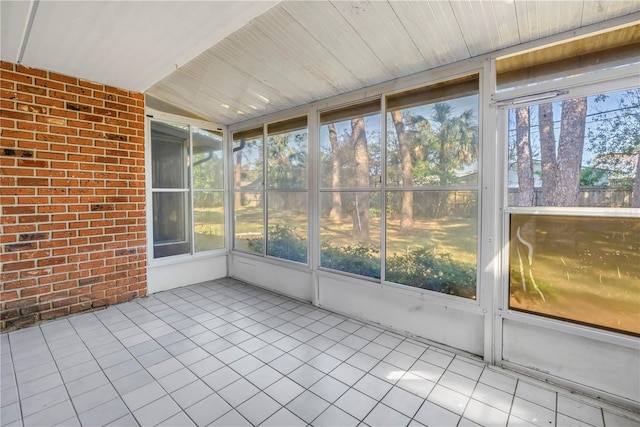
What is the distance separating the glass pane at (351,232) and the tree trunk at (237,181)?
1.70 metres

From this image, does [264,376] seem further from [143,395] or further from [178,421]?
[143,395]

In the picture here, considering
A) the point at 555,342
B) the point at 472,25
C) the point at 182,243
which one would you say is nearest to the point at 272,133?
the point at 182,243

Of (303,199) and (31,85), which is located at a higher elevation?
(31,85)

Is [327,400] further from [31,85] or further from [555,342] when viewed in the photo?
[31,85]

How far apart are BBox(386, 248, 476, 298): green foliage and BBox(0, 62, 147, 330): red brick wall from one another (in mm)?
3168

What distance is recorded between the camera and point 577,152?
2010 millimetres

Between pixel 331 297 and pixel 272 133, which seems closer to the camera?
pixel 331 297

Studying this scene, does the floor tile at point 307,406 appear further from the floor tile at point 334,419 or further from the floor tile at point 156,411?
the floor tile at point 156,411

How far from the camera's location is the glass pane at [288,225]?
381cm

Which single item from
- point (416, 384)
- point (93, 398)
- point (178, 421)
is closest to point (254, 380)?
point (178, 421)

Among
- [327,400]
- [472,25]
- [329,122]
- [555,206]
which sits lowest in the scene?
[327,400]

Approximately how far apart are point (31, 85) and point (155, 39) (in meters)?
1.57

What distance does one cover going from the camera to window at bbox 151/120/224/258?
3984 mm

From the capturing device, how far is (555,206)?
209cm
